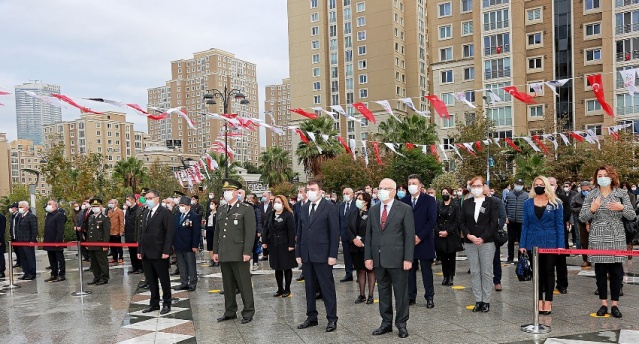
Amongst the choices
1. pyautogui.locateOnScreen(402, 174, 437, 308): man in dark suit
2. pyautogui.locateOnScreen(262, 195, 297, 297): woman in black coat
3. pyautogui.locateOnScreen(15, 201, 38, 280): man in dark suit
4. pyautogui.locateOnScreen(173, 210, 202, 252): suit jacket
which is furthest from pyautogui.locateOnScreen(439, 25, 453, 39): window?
pyautogui.locateOnScreen(402, 174, 437, 308): man in dark suit

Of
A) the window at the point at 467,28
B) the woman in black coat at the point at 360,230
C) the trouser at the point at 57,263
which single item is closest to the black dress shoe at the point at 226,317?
the woman in black coat at the point at 360,230

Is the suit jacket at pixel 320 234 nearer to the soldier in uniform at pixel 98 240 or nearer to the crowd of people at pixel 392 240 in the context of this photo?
the crowd of people at pixel 392 240

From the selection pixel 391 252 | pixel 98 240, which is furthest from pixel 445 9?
pixel 391 252

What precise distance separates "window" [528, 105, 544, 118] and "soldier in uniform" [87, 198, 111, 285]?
42.4 meters

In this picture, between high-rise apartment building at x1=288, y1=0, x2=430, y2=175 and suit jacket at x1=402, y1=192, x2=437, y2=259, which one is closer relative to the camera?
suit jacket at x1=402, y1=192, x2=437, y2=259

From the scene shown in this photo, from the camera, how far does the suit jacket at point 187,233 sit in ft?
33.6

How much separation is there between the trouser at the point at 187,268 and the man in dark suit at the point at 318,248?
3966mm

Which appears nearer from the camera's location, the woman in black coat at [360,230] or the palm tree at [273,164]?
the woman in black coat at [360,230]

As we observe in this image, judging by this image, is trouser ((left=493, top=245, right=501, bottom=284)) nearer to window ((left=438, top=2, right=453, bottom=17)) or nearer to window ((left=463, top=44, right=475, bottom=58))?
window ((left=463, top=44, right=475, bottom=58))

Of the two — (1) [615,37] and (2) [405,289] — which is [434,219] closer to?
(2) [405,289]

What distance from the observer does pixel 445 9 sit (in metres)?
51.9

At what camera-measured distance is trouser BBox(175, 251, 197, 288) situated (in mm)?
10344

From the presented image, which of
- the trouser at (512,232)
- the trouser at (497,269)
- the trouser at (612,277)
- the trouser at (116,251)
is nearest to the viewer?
the trouser at (612,277)

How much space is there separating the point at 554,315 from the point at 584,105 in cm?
4416
